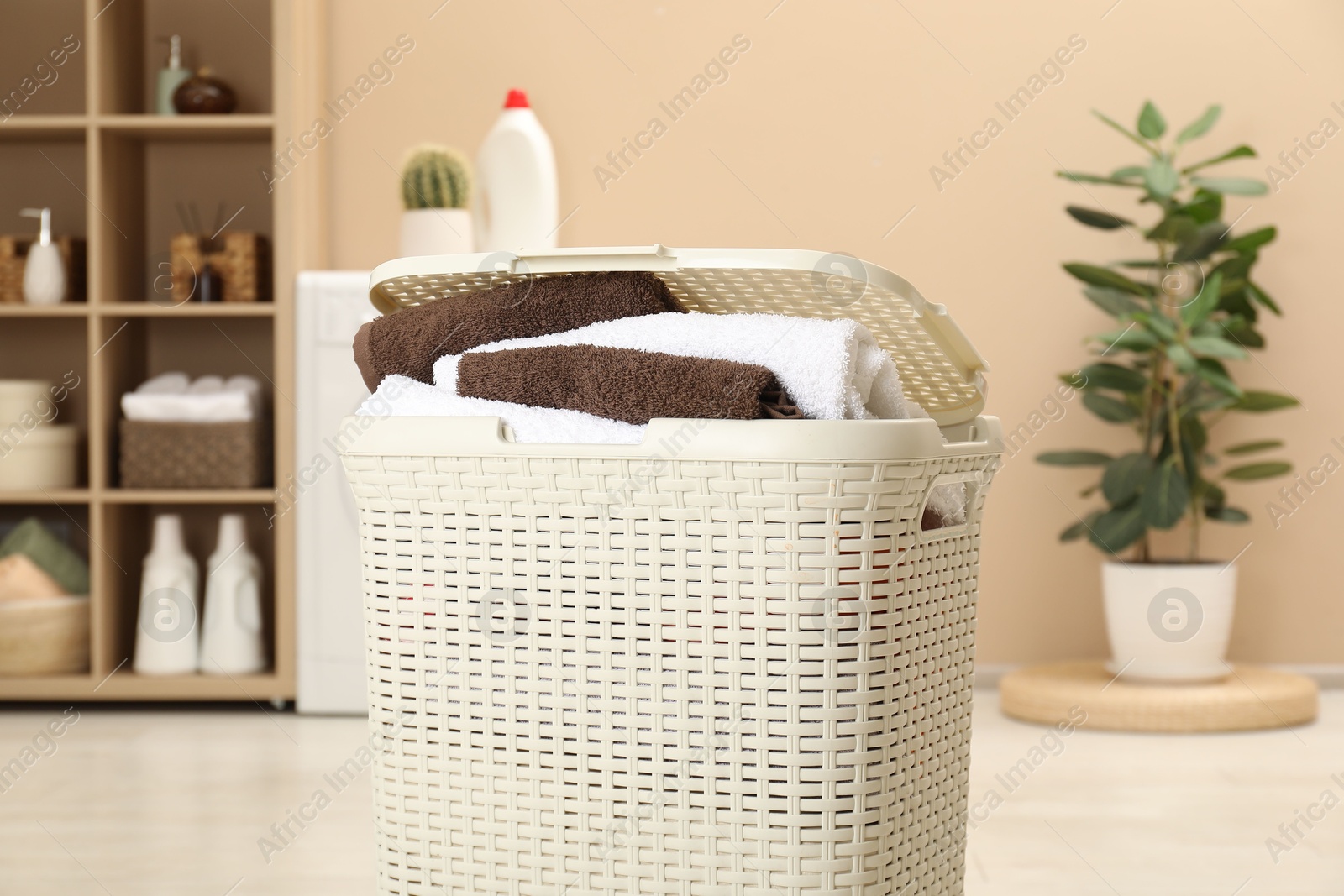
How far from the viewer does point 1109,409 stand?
2271 millimetres

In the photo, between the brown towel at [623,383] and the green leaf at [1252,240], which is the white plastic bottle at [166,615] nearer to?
the brown towel at [623,383]

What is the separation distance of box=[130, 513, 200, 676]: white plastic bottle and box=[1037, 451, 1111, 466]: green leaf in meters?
1.58

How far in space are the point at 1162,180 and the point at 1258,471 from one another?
1.86 feet

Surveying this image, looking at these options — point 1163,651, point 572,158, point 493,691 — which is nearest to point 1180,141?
point 1163,651

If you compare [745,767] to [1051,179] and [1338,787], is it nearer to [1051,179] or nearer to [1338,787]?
[1338,787]

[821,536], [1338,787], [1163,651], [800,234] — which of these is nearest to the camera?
[821,536]

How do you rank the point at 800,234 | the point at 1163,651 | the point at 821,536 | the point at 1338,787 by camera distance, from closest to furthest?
the point at 821,536
the point at 1338,787
the point at 1163,651
the point at 800,234

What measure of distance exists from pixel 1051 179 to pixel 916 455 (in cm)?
188

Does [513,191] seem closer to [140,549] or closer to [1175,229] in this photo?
[140,549]

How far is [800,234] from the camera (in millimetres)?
2459

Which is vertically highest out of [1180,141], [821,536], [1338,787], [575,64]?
[575,64]

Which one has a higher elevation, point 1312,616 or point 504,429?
point 504,429

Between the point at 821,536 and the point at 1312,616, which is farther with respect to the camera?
the point at 1312,616

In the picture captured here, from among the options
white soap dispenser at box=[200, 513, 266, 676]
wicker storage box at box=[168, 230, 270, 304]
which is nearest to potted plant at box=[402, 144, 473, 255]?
wicker storage box at box=[168, 230, 270, 304]
